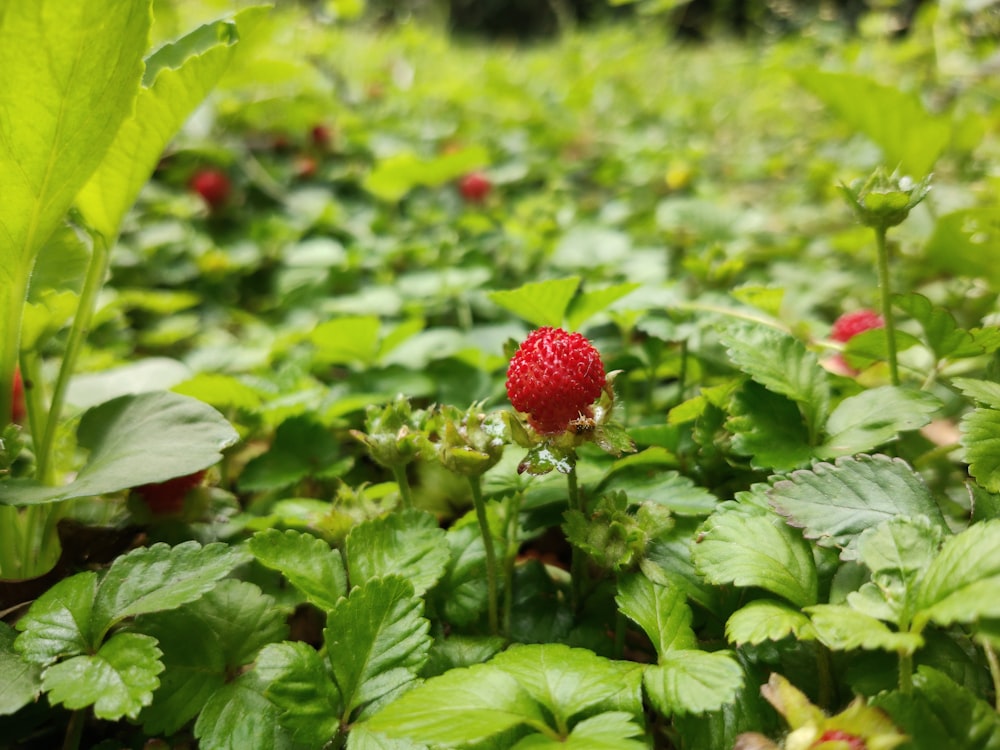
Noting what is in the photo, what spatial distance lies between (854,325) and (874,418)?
37cm

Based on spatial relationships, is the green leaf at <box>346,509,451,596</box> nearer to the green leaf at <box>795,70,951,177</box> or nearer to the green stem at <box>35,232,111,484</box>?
the green stem at <box>35,232,111,484</box>

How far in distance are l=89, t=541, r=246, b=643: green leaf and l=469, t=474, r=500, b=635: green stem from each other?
0.79ft

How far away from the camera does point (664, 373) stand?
111 centimetres

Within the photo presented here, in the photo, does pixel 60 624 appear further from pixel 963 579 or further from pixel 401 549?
pixel 963 579

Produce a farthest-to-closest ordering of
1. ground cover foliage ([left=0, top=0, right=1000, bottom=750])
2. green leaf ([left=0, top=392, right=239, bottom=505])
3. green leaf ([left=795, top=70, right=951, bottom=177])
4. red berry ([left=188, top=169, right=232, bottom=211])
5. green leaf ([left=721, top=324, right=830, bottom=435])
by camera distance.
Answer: red berry ([left=188, top=169, right=232, bottom=211]) < green leaf ([left=795, top=70, right=951, bottom=177]) < green leaf ([left=721, top=324, right=830, bottom=435]) < green leaf ([left=0, top=392, right=239, bottom=505]) < ground cover foliage ([left=0, top=0, right=1000, bottom=750])

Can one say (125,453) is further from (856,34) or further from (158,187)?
(856,34)

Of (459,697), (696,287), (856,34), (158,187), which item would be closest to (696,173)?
(696,287)

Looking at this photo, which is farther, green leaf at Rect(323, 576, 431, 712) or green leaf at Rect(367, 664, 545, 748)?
green leaf at Rect(323, 576, 431, 712)

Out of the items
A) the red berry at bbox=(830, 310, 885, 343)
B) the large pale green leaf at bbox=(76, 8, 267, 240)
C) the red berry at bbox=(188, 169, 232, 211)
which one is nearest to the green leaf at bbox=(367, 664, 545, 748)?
the large pale green leaf at bbox=(76, 8, 267, 240)

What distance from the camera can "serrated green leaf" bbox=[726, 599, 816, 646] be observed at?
554 millimetres

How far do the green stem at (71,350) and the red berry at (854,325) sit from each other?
1.08m

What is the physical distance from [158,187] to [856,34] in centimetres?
398

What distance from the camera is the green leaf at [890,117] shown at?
1.36 meters

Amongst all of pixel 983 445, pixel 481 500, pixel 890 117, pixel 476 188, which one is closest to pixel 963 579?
pixel 983 445
